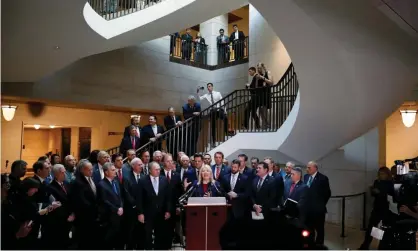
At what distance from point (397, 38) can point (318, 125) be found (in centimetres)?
227

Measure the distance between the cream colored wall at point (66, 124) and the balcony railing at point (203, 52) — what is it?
93.5 inches

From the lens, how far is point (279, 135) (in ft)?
23.8

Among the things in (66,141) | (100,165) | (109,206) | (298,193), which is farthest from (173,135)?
(66,141)

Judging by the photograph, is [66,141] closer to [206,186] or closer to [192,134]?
[192,134]

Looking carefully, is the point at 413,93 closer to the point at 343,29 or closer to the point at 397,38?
the point at 397,38

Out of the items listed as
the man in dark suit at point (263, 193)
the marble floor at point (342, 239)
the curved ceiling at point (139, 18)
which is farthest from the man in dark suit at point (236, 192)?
the curved ceiling at point (139, 18)

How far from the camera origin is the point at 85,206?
178 inches

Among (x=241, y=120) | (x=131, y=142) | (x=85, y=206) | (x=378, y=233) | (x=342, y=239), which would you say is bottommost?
(x=342, y=239)

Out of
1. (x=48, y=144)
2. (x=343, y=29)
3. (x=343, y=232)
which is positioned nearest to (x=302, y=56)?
(x=343, y=29)

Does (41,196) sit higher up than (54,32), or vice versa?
(54,32)

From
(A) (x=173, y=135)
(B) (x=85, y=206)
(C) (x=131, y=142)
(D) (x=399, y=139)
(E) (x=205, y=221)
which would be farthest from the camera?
(D) (x=399, y=139)

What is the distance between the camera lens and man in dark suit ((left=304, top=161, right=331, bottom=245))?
5164 millimetres

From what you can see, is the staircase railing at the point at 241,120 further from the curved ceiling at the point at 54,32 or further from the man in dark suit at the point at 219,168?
the curved ceiling at the point at 54,32

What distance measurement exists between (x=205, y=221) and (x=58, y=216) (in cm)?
194
